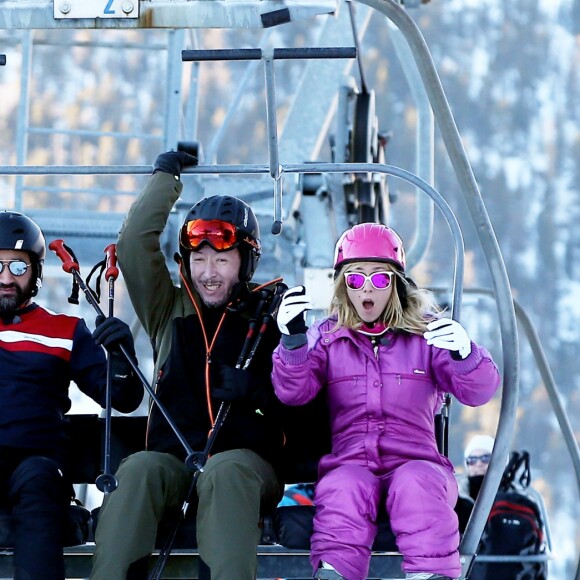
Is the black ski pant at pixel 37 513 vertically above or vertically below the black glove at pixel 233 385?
below

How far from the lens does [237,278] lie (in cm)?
462

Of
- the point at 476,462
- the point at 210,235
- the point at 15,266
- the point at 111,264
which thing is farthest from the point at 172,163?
the point at 476,462

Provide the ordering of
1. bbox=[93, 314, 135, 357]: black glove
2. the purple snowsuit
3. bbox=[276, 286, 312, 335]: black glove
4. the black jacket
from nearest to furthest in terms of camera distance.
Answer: the purple snowsuit < bbox=[276, 286, 312, 335]: black glove < bbox=[93, 314, 135, 357]: black glove < the black jacket

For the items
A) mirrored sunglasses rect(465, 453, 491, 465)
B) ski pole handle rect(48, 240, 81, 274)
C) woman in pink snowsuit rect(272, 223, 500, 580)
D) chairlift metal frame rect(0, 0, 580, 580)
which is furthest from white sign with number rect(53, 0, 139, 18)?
mirrored sunglasses rect(465, 453, 491, 465)

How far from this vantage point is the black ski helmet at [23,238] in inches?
181

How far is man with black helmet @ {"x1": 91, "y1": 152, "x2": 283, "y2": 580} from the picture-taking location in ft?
12.9

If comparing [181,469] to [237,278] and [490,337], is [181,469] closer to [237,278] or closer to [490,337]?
[237,278]

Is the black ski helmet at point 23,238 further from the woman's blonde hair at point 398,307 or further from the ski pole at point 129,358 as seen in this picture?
the woman's blonde hair at point 398,307

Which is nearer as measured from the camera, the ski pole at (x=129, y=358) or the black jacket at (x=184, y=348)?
the ski pole at (x=129, y=358)

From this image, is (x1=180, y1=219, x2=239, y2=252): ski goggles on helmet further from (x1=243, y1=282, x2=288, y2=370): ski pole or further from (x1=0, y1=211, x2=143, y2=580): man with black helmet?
(x1=0, y1=211, x2=143, y2=580): man with black helmet

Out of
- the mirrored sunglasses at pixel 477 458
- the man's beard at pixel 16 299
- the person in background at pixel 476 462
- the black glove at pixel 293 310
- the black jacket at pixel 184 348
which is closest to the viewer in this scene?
the black glove at pixel 293 310

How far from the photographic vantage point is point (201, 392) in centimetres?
437

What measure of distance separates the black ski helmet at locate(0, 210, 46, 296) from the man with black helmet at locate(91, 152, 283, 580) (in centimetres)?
32

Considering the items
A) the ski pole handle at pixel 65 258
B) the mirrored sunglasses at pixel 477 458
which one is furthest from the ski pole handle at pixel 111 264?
the mirrored sunglasses at pixel 477 458
